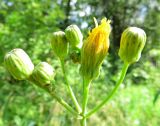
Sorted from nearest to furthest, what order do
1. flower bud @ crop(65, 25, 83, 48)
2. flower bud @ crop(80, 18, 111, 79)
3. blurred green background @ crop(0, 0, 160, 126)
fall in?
1. flower bud @ crop(80, 18, 111, 79)
2. flower bud @ crop(65, 25, 83, 48)
3. blurred green background @ crop(0, 0, 160, 126)

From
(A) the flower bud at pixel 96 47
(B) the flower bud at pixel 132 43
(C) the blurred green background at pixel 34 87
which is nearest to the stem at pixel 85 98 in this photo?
(A) the flower bud at pixel 96 47

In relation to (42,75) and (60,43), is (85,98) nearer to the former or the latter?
(42,75)

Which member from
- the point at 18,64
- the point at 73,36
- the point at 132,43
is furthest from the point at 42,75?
the point at 132,43

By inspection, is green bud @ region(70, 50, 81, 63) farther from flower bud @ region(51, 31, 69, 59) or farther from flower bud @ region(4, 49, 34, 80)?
flower bud @ region(4, 49, 34, 80)

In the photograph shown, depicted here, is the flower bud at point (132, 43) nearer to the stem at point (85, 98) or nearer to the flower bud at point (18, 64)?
the stem at point (85, 98)

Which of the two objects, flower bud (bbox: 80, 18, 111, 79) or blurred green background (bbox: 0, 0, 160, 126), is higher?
flower bud (bbox: 80, 18, 111, 79)

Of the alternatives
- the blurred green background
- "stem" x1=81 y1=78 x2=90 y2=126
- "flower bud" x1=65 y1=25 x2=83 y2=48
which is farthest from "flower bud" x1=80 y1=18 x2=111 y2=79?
the blurred green background
